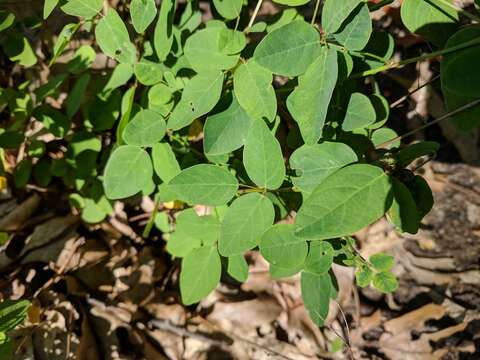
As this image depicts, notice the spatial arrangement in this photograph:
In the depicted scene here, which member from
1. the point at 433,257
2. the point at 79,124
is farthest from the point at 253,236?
the point at 433,257

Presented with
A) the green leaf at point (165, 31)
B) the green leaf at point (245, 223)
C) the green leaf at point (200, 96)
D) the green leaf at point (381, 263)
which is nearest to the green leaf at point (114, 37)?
the green leaf at point (165, 31)

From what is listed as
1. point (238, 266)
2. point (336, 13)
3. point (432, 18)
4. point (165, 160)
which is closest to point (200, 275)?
point (238, 266)

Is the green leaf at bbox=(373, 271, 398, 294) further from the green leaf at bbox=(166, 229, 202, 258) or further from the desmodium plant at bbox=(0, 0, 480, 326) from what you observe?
the green leaf at bbox=(166, 229, 202, 258)

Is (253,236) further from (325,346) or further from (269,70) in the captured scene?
(325,346)

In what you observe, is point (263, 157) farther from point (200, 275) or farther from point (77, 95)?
point (77, 95)

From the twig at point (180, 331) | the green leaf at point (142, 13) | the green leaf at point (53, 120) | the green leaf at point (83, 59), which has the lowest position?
the twig at point (180, 331)

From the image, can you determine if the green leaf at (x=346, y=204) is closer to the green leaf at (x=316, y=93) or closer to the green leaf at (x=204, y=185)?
the green leaf at (x=316, y=93)

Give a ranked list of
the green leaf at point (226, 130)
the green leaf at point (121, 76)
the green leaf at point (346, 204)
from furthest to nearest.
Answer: the green leaf at point (121, 76) → the green leaf at point (226, 130) → the green leaf at point (346, 204)
